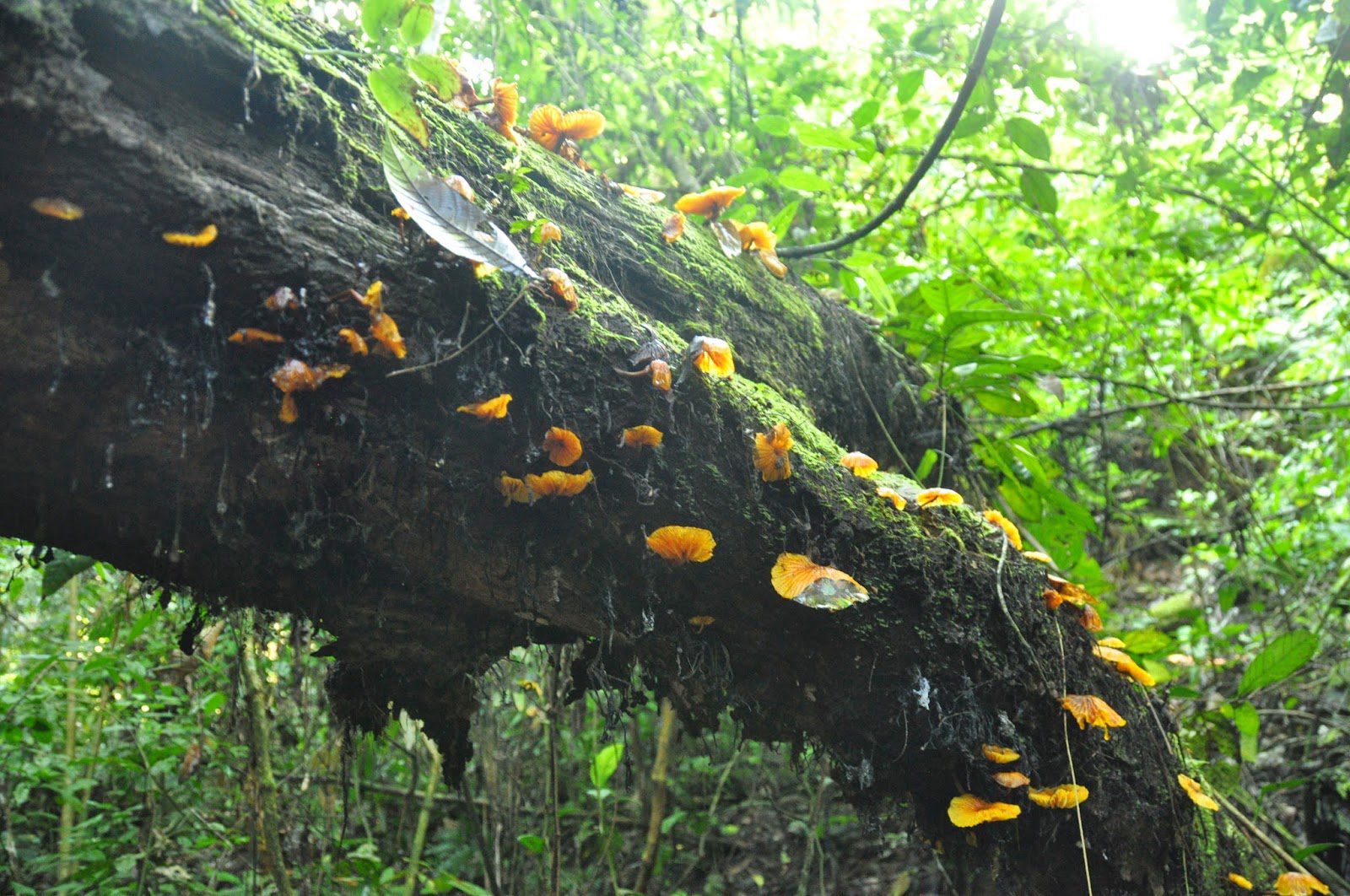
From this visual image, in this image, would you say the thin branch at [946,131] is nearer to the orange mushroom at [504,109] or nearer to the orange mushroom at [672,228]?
the orange mushroom at [672,228]

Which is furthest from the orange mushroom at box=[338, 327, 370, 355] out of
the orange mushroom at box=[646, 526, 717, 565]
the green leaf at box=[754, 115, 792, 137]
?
the green leaf at box=[754, 115, 792, 137]

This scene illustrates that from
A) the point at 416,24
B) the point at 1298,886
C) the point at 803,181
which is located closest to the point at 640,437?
the point at 416,24

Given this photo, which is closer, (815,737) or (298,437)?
(298,437)

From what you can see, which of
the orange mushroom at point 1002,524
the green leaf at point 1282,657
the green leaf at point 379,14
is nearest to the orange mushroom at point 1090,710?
the orange mushroom at point 1002,524

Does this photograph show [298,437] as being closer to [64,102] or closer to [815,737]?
[64,102]

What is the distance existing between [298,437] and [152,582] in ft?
2.16

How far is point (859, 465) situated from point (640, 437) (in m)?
0.67

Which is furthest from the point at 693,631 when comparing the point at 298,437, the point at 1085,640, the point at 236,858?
the point at 236,858

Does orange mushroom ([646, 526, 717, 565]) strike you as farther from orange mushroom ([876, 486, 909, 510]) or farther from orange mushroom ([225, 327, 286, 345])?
orange mushroom ([225, 327, 286, 345])

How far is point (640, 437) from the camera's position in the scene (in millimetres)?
1523

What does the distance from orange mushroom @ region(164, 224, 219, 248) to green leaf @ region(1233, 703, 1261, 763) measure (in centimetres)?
357

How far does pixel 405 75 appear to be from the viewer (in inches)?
53.2

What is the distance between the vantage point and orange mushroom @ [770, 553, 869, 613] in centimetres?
155

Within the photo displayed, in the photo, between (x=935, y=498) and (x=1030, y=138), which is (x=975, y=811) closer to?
(x=935, y=498)
